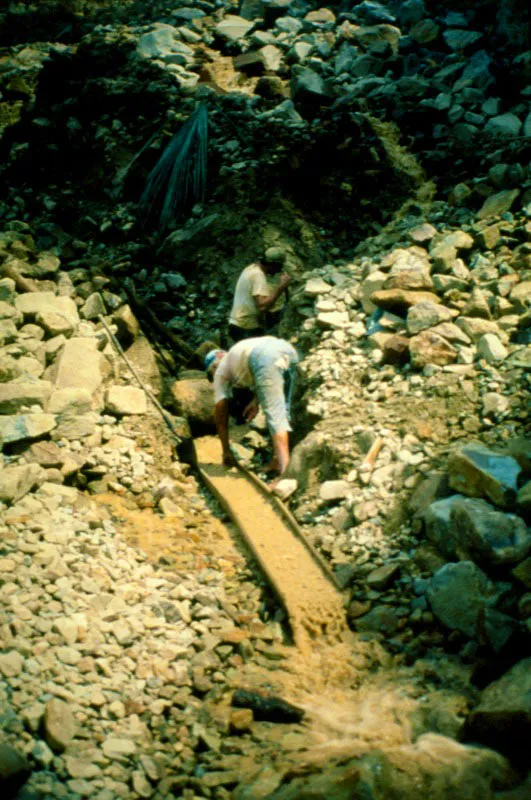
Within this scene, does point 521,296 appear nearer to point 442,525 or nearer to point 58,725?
point 442,525

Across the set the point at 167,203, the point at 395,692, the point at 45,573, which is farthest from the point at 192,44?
the point at 395,692

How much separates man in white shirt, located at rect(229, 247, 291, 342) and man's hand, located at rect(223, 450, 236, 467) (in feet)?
5.12

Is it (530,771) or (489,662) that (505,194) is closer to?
(489,662)

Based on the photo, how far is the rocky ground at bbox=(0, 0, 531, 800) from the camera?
9.84 ft

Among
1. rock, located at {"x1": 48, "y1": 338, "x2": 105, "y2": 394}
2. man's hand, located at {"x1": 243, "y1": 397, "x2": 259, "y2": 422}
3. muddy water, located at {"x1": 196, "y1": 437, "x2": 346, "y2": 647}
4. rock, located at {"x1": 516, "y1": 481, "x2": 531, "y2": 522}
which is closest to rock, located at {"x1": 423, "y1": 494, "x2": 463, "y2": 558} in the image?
rock, located at {"x1": 516, "y1": 481, "x2": 531, "y2": 522}

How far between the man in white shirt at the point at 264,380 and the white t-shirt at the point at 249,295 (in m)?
1.01

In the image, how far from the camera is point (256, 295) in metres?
6.50

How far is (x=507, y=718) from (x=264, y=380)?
3299mm

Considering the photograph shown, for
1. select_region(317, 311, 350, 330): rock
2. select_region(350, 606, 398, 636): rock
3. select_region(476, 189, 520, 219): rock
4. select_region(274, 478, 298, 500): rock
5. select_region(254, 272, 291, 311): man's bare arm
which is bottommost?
select_region(274, 478, 298, 500): rock

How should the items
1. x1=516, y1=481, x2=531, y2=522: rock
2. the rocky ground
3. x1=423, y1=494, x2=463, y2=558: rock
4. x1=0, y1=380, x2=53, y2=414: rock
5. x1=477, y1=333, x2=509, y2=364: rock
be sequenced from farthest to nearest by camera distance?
x1=0, y1=380, x2=53, y2=414: rock → x1=477, y1=333, x2=509, y2=364: rock → x1=423, y1=494, x2=463, y2=558: rock → x1=516, y1=481, x2=531, y2=522: rock → the rocky ground

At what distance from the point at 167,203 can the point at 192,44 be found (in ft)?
13.7

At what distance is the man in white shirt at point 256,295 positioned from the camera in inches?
255

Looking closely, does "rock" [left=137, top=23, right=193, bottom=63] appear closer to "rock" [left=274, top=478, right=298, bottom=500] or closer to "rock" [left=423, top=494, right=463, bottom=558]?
"rock" [left=274, top=478, right=298, bottom=500]

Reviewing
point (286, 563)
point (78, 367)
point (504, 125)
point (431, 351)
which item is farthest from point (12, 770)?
point (504, 125)
